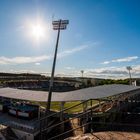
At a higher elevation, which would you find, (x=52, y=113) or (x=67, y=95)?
(x=67, y=95)

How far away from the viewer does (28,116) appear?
20469mm

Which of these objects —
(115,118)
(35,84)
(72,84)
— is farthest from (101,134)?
(72,84)

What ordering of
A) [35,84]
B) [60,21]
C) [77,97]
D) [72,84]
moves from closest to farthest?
1. [77,97]
2. [60,21]
3. [35,84]
4. [72,84]

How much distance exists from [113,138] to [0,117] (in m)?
17.8

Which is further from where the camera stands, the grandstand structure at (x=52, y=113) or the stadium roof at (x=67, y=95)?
the stadium roof at (x=67, y=95)

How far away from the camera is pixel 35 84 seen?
68.7 metres

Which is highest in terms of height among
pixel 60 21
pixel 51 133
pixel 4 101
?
pixel 60 21

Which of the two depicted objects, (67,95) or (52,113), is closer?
(52,113)

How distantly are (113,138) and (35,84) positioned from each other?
2519 inches

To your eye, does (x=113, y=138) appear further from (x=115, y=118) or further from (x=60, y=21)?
(x=60, y=21)

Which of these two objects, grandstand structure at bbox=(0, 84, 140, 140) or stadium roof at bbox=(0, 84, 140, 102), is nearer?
grandstand structure at bbox=(0, 84, 140, 140)

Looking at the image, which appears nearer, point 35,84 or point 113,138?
point 113,138

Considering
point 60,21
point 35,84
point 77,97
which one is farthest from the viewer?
point 35,84

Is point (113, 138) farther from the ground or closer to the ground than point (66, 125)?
farther from the ground
